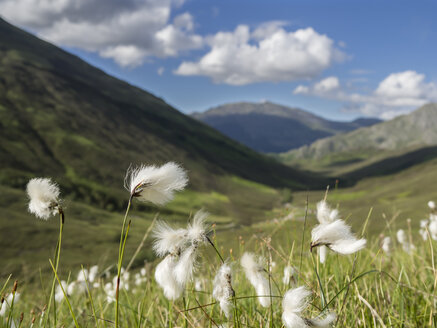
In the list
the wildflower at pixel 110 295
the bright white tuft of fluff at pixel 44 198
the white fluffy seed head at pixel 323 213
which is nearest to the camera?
the bright white tuft of fluff at pixel 44 198

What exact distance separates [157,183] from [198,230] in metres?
0.33

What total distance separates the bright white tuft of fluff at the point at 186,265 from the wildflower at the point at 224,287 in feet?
0.50

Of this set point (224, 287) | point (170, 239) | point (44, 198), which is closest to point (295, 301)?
point (224, 287)

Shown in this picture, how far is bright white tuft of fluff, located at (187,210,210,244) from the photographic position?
1856mm

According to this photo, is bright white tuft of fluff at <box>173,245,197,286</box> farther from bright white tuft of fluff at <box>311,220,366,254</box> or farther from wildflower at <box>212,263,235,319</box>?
bright white tuft of fluff at <box>311,220,366,254</box>

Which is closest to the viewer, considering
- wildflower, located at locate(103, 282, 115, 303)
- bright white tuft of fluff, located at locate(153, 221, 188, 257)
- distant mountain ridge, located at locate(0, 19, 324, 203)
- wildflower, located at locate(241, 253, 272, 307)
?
bright white tuft of fluff, located at locate(153, 221, 188, 257)

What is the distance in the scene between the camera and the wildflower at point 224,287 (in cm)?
183

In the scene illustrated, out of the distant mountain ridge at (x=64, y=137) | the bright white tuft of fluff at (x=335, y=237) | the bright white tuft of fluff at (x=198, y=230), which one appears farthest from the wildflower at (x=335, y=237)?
the distant mountain ridge at (x=64, y=137)

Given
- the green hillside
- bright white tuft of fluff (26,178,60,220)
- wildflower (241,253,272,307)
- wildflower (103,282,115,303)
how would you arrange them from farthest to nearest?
the green hillside < wildflower (103,282,115,303) < wildflower (241,253,272,307) < bright white tuft of fluff (26,178,60,220)

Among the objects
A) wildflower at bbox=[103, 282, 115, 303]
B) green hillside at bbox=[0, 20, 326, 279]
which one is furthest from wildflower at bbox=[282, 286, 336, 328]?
green hillside at bbox=[0, 20, 326, 279]

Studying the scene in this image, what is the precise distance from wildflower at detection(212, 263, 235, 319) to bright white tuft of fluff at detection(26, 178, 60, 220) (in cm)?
99

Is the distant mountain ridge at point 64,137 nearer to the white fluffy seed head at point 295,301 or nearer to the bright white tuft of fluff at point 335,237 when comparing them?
the bright white tuft of fluff at point 335,237

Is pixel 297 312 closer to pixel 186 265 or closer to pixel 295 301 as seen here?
pixel 295 301

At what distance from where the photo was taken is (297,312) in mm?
1537
